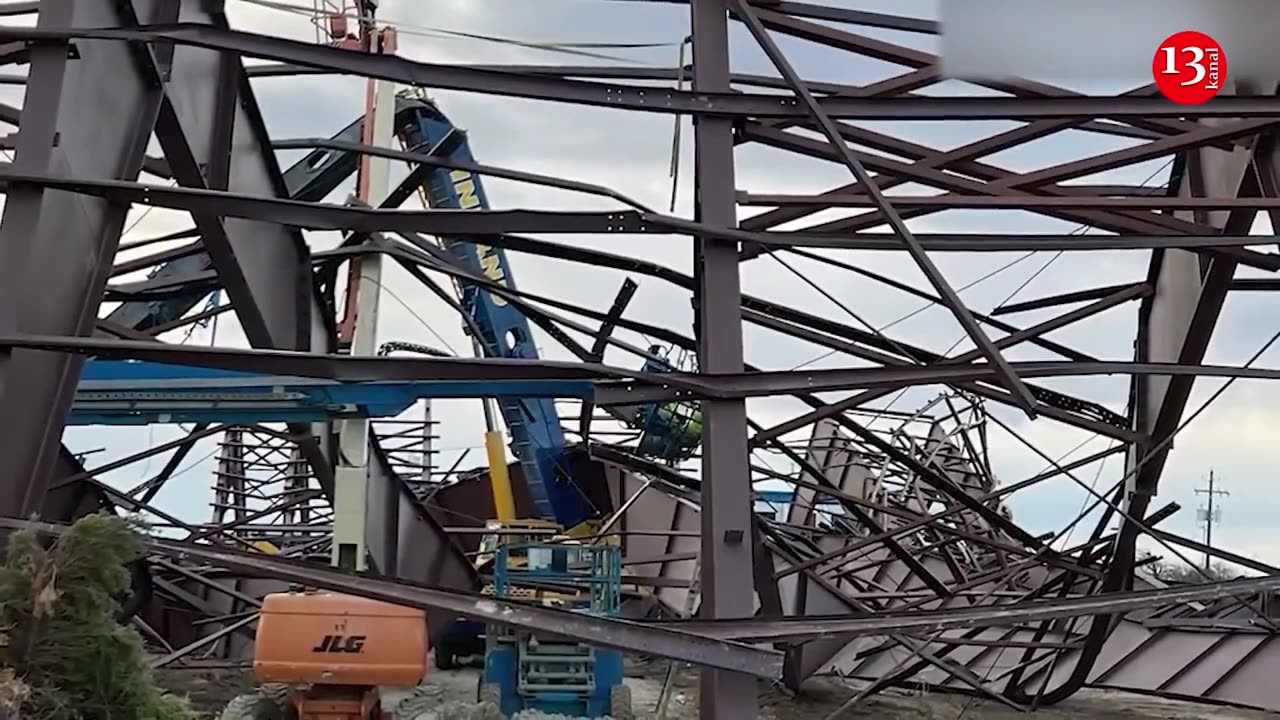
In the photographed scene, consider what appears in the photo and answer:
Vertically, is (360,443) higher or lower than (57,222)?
lower

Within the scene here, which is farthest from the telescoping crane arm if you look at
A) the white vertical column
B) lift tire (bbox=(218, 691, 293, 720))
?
lift tire (bbox=(218, 691, 293, 720))

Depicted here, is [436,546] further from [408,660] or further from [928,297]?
[928,297]

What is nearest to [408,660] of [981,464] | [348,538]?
[348,538]

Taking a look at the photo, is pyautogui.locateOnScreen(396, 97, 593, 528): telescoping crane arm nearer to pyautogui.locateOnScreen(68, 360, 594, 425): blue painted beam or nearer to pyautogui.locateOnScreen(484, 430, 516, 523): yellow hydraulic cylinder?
pyautogui.locateOnScreen(484, 430, 516, 523): yellow hydraulic cylinder

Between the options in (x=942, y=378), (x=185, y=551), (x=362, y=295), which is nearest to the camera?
(x=185, y=551)

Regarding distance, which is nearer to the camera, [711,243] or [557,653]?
[711,243]

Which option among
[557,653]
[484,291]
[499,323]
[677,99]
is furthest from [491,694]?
[677,99]

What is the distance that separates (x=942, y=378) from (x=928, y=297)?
70.4 inches

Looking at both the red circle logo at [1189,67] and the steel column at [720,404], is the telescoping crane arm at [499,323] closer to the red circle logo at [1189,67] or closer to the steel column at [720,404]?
the steel column at [720,404]

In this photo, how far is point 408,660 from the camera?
381 inches

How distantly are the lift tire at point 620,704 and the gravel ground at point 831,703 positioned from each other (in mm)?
869

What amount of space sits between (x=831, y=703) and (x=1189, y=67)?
1008 centimetres

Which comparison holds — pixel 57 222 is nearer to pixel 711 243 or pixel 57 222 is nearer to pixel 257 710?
pixel 711 243

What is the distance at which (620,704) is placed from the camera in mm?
12641
